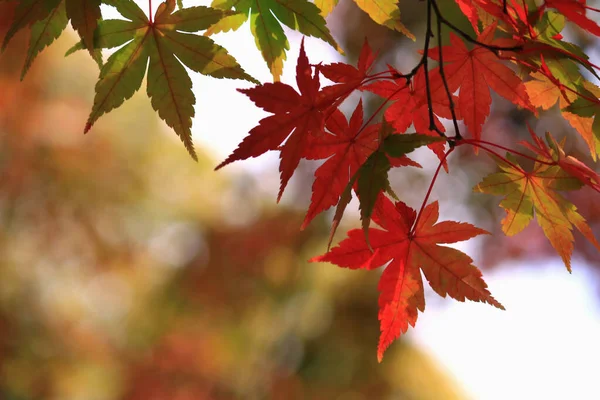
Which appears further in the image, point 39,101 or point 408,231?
point 39,101

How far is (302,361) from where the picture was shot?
5375 mm

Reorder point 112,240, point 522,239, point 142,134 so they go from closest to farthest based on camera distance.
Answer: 1. point 522,239
2. point 112,240
3. point 142,134

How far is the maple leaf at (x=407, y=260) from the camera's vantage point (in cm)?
60

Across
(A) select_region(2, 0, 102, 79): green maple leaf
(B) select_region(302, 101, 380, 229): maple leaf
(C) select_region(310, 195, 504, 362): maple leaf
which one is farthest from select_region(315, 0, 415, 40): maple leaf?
(A) select_region(2, 0, 102, 79): green maple leaf

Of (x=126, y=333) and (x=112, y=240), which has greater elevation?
(x=112, y=240)

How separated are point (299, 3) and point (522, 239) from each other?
482 centimetres

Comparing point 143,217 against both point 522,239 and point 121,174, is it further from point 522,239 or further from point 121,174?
point 522,239

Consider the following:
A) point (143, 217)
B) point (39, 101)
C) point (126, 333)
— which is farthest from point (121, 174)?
point (126, 333)

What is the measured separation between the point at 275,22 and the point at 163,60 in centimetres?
15

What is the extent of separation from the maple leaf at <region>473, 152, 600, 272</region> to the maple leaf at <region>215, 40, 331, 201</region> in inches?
10.3

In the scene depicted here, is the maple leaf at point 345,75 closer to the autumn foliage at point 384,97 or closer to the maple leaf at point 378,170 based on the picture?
the autumn foliage at point 384,97

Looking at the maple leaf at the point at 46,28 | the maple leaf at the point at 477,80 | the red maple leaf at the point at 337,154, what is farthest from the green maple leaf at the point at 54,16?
the maple leaf at the point at 477,80

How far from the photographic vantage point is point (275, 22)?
1.99ft

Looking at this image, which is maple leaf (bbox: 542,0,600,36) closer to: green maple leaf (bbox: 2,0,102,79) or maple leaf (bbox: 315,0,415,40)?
maple leaf (bbox: 315,0,415,40)
